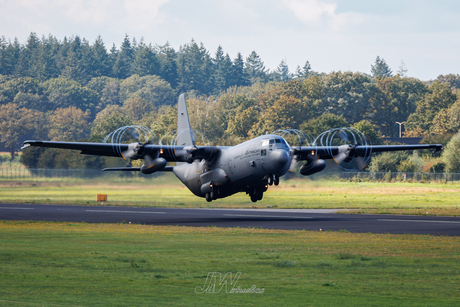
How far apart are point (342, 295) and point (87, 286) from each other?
6658 mm

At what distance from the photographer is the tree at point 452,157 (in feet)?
310

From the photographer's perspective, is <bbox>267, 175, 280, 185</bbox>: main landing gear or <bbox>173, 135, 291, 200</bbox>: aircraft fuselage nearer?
<bbox>173, 135, 291, 200</bbox>: aircraft fuselage

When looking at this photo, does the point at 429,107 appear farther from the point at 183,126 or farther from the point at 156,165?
the point at 156,165

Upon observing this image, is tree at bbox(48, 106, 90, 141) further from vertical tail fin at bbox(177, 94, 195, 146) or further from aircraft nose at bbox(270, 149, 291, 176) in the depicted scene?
aircraft nose at bbox(270, 149, 291, 176)

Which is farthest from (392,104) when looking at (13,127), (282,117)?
(13,127)

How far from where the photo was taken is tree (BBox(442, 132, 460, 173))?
94.6 m

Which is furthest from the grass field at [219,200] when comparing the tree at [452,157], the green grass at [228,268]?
the green grass at [228,268]

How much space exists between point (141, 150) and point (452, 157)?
67.1m

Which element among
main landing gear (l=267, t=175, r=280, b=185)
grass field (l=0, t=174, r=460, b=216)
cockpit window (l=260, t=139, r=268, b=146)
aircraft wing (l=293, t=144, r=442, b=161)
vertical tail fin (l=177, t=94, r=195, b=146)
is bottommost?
grass field (l=0, t=174, r=460, b=216)

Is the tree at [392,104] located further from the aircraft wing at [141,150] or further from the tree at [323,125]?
the aircraft wing at [141,150]

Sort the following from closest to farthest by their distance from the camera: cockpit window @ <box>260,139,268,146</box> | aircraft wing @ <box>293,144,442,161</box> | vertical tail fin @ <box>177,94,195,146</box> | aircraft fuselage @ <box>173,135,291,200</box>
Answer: aircraft fuselage @ <box>173,135,291,200</box>, cockpit window @ <box>260,139,268,146</box>, aircraft wing @ <box>293,144,442,161</box>, vertical tail fin @ <box>177,94,195,146</box>

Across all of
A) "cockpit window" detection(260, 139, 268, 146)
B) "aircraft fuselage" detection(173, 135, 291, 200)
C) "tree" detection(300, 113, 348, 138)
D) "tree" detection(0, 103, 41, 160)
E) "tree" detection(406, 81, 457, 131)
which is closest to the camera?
"aircraft fuselage" detection(173, 135, 291, 200)

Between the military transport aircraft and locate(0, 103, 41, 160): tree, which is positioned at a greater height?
locate(0, 103, 41, 160): tree

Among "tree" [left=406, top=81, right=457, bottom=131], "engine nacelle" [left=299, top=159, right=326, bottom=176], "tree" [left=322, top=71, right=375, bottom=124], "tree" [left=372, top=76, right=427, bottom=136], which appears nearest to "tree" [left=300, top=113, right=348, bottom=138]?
"tree" [left=406, top=81, right=457, bottom=131]
